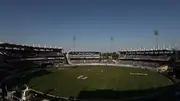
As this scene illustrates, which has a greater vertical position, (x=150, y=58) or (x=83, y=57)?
(x=150, y=58)

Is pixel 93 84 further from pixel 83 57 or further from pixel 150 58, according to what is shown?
pixel 83 57

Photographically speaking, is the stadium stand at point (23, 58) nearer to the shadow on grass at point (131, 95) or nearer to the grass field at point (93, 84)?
the grass field at point (93, 84)

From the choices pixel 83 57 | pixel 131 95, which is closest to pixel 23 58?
pixel 83 57

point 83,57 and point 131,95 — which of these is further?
point 83,57

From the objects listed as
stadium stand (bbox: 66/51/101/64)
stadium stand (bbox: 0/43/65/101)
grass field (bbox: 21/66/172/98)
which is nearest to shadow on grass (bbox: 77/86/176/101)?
grass field (bbox: 21/66/172/98)

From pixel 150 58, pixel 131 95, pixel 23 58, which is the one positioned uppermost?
pixel 23 58

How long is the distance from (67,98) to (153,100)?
1200 centimetres

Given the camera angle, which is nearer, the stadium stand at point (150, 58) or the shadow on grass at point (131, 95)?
the shadow on grass at point (131, 95)

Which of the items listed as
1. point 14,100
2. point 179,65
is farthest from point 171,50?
point 14,100

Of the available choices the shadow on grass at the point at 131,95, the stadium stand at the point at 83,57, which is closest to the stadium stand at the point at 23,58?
the stadium stand at the point at 83,57

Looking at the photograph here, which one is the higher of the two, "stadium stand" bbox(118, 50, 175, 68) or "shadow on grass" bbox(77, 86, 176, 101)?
"stadium stand" bbox(118, 50, 175, 68)

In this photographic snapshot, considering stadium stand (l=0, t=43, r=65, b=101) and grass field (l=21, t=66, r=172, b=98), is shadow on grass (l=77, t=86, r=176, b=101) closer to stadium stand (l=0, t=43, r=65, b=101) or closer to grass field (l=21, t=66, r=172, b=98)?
grass field (l=21, t=66, r=172, b=98)

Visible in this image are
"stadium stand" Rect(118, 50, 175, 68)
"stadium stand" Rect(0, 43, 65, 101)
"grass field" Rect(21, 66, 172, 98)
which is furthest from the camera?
"stadium stand" Rect(118, 50, 175, 68)

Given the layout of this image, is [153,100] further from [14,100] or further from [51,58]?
[51,58]
